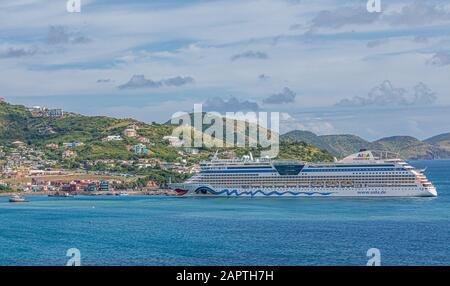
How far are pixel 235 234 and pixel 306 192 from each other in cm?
2982

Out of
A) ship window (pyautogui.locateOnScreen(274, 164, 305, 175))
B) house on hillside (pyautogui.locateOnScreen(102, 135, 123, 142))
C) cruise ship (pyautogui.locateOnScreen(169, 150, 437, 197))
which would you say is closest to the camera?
cruise ship (pyautogui.locateOnScreen(169, 150, 437, 197))

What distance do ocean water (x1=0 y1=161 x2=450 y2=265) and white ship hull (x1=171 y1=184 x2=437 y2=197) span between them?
3529mm

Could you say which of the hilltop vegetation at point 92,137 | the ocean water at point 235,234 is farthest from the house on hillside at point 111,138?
the ocean water at point 235,234

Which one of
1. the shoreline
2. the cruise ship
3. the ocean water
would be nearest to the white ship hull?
the cruise ship

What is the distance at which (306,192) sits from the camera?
68312mm

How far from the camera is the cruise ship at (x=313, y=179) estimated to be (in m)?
66.2

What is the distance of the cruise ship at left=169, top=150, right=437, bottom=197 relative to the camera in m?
66.2

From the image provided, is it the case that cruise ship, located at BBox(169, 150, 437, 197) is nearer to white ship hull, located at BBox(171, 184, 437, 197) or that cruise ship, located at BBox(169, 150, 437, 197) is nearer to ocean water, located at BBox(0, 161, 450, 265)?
white ship hull, located at BBox(171, 184, 437, 197)

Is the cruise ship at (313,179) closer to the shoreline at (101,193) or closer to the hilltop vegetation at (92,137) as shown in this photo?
the shoreline at (101,193)

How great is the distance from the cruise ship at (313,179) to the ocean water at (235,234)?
4.25m

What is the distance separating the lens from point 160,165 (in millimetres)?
108938

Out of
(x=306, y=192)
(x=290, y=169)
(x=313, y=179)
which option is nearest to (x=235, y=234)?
(x=306, y=192)

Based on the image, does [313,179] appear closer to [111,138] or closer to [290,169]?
[290,169]
